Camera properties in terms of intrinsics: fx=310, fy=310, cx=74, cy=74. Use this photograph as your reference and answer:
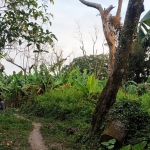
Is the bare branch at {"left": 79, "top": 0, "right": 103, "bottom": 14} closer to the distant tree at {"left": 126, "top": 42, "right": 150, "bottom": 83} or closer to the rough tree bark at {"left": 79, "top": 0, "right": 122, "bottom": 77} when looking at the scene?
the rough tree bark at {"left": 79, "top": 0, "right": 122, "bottom": 77}

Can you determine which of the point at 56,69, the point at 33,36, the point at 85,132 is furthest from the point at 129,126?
the point at 56,69

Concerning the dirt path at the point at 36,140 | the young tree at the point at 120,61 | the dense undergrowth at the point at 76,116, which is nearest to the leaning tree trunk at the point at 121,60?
the young tree at the point at 120,61

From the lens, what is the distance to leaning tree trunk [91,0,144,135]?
17.4 ft

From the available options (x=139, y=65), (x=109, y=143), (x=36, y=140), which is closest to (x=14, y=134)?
(x=36, y=140)

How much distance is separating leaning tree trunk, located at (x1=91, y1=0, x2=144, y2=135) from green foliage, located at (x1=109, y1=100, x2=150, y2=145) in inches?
8.0

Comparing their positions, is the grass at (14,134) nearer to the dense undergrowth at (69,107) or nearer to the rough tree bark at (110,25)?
the dense undergrowth at (69,107)

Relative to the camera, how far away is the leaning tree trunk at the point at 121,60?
17.4 feet

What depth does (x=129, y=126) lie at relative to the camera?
5.13 meters

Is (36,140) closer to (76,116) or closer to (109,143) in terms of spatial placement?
(109,143)

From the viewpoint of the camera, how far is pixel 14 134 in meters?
5.83

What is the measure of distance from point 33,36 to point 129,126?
8.52ft

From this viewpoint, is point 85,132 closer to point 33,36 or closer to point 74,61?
point 33,36

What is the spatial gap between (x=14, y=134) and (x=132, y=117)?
87.6 inches

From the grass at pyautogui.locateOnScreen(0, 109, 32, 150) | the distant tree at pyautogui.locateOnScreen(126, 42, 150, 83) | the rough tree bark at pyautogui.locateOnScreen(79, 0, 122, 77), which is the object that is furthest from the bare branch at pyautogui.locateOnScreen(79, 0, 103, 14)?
the grass at pyautogui.locateOnScreen(0, 109, 32, 150)
